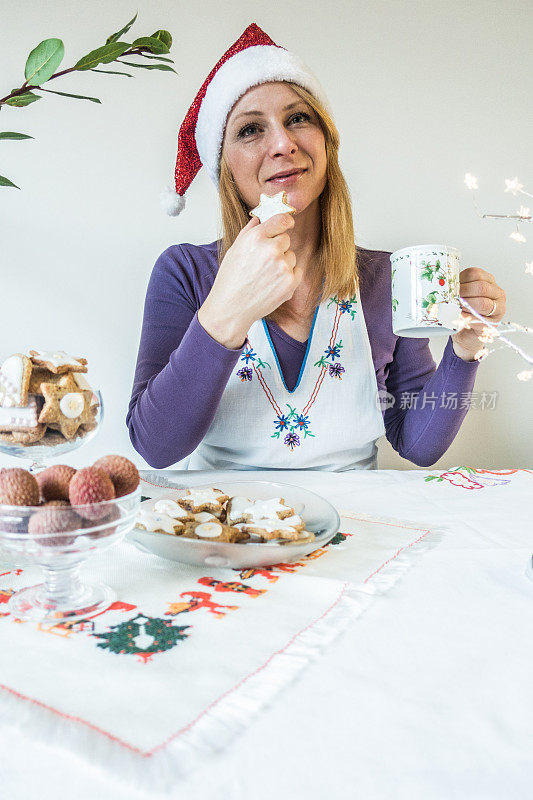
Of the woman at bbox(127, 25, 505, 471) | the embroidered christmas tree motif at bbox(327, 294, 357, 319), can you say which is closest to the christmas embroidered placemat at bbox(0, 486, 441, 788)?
the woman at bbox(127, 25, 505, 471)

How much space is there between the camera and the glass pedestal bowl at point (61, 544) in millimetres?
397

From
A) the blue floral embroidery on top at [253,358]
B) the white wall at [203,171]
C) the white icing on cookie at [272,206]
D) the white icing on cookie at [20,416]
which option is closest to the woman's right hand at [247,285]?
the white icing on cookie at [272,206]

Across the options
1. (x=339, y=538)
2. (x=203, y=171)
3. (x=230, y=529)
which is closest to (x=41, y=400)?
(x=230, y=529)

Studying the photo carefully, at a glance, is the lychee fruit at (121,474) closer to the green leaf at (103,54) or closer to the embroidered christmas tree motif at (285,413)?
the green leaf at (103,54)

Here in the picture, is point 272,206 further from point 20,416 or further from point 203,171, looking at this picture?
point 203,171

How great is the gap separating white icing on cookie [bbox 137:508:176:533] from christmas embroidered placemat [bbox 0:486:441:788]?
4cm

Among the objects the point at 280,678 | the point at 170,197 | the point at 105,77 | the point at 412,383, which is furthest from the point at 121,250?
the point at 280,678

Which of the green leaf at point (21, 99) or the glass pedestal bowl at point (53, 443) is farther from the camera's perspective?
the green leaf at point (21, 99)

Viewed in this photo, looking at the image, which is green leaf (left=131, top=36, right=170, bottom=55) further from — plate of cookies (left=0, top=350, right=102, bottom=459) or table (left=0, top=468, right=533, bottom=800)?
table (left=0, top=468, right=533, bottom=800)

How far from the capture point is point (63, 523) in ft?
1.30

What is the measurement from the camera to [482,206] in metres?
1.51

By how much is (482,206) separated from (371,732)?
1.49 metres

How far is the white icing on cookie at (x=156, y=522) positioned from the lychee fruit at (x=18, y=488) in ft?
0.42

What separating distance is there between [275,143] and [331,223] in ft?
0.72
